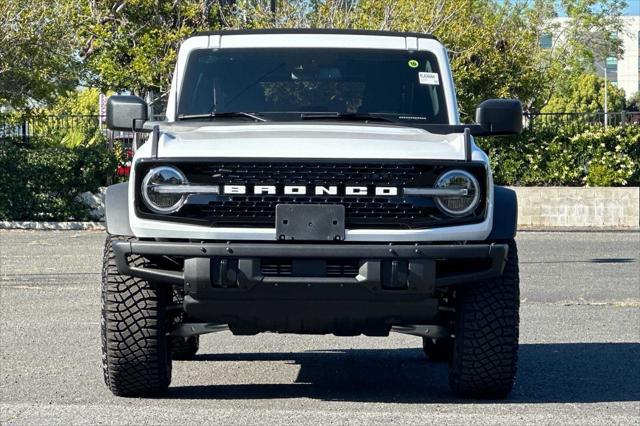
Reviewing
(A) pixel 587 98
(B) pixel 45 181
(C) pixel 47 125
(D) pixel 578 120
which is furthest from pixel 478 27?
(A) pixel 587 98

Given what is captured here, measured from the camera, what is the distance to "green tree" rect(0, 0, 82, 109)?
85.0ft

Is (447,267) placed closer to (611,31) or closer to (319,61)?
(319,61)

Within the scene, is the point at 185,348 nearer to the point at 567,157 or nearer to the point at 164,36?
the point at 567,157

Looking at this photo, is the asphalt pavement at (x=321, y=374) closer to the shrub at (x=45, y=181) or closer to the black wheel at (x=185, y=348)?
the black wheel at (x=185, y=348)

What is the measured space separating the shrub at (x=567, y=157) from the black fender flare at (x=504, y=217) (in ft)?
66.3

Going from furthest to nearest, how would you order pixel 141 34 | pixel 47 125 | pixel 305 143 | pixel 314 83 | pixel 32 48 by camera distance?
pixel 141 34
pixel 47 125
pixel 32 48
pixel 314 83
pixel 305 143

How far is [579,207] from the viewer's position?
27.3m

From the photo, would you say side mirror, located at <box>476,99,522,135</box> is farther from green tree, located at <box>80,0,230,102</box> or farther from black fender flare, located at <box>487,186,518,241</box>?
green tree, located at <box>80,0,230,102</box>

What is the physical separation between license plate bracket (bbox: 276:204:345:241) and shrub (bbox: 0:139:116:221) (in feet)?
61.5

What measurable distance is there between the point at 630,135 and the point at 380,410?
836 inches

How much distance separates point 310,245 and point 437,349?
276 centimetres

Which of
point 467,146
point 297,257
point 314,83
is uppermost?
point 314,83

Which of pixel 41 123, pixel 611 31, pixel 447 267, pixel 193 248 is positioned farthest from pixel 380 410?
pixel 611 31

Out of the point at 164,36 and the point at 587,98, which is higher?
the point at 164,36
